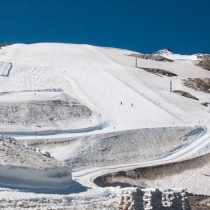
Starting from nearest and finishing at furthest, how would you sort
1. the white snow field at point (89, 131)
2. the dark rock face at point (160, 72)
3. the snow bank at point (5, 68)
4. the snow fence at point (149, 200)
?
the snow fence at point (149, 200)
the white snow field at point (89, 131)
the snow bank at point (5, 68)
the dark rock face at point (160, 72)

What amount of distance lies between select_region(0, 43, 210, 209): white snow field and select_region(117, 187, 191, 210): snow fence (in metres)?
0.49

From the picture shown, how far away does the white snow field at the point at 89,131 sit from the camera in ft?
63.4

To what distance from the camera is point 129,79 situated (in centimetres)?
6016

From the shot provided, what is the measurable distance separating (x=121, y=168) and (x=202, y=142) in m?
10.6

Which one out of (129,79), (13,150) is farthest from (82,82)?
(13,150)

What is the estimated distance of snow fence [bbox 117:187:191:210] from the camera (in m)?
19.0

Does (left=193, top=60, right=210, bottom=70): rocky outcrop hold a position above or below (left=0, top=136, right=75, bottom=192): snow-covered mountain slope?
above

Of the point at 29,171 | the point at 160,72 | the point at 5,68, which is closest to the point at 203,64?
the point at 160,72

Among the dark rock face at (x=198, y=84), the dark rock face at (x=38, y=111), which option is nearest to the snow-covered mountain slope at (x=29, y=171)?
the dark rock face at (x=38, y=111)

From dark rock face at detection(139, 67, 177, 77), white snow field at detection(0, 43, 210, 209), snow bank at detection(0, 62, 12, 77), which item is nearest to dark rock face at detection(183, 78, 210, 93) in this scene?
white snow field at detection(0, 43, 210, 209)

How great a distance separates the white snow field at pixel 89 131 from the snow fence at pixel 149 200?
1.62 ft

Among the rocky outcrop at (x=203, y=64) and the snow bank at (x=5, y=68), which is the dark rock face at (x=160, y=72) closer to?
the rocky outcrop at (x=203, y=64)

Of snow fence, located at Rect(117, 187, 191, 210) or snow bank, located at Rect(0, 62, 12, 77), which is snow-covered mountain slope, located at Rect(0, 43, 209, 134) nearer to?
snow bank, located at Rect(0, 62, 12, 77)

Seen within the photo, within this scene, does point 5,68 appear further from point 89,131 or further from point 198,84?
point 89,131
